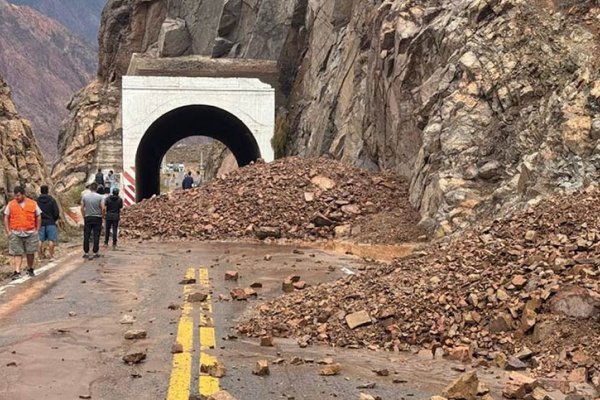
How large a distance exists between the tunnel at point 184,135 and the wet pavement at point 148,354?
21.7 m

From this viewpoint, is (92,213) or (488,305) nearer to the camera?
(488,305)

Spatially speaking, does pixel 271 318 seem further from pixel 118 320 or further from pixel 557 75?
pixel 557 75

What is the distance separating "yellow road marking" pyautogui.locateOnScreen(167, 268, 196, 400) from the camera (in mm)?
5094

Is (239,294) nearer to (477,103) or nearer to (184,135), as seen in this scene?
(477,103)

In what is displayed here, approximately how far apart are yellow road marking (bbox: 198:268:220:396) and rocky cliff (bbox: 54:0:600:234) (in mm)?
7026

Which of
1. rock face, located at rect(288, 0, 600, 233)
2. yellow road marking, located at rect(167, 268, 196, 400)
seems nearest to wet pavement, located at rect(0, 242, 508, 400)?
yellow road marking, located at rect(167, 268, 196, 400)

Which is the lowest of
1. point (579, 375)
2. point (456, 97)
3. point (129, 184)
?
point (579, 375)

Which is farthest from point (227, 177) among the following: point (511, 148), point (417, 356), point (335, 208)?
point (417, 356)

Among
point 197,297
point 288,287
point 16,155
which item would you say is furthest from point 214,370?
point 16,155

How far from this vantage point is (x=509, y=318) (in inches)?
264

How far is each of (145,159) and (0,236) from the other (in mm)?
20308

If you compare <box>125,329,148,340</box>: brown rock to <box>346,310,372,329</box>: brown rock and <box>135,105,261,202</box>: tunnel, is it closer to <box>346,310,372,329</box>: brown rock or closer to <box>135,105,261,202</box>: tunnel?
<box>346,310,372,329</box>: brown rock

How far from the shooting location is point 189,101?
102ft

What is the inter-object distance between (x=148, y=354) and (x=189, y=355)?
0.40 meters
